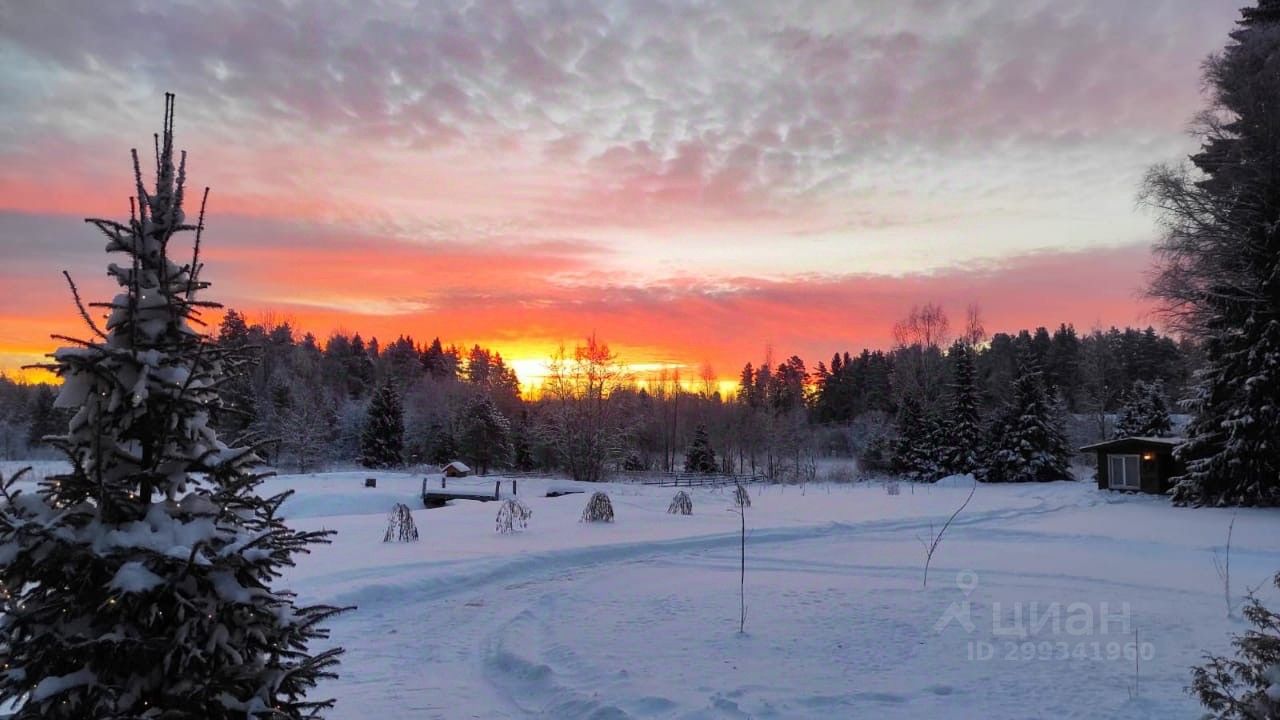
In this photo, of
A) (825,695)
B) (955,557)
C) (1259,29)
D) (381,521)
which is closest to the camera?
(825,695)

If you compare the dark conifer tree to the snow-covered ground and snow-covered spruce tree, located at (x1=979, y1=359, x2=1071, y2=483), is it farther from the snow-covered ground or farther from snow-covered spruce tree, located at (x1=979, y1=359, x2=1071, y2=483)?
the snow-covered ground

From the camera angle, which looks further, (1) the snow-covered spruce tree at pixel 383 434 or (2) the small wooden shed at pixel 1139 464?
(1) the snow-covered spruce tree at pixel 383 434

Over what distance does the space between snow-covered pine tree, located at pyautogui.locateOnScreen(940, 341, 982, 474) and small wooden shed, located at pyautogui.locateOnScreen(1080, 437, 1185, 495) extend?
34.5ft

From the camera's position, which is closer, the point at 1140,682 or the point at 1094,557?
the point at 1140,682

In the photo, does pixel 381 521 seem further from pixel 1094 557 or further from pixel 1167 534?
pixel 1167 534

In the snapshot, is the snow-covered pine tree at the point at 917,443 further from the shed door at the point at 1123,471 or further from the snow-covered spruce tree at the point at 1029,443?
the shed door at the point at 1123,471

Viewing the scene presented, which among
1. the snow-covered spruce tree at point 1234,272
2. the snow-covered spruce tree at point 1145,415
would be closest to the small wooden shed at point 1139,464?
the snow-covered spruce tree at point 1234,272

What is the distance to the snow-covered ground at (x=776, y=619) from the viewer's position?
612cm

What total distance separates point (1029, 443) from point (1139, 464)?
31.6 ft

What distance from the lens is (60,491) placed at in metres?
2.85

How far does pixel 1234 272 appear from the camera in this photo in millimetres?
23625

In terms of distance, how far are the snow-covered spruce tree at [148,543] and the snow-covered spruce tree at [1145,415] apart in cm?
4163

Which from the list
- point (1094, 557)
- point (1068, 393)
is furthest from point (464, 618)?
point (1068, 393)

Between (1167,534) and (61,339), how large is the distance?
20.4 metres
